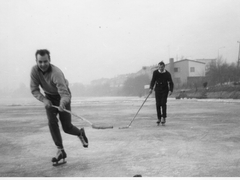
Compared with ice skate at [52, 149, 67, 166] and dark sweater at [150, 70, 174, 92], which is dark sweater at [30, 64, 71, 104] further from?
dark sweater at [150, 70, 174, 92]

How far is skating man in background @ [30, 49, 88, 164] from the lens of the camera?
3.01 meters

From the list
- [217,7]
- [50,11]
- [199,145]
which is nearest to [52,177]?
[199,145]

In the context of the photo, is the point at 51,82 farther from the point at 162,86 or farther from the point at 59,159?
the point at 162,86

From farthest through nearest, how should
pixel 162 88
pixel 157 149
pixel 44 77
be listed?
pixel 162 88 < pixel 157 149 < pixel 44 77

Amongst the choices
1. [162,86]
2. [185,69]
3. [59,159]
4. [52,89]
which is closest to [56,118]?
[52,89]

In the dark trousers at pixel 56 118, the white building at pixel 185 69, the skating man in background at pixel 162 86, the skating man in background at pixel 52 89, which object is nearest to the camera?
the skating man in background at pixel 52 89

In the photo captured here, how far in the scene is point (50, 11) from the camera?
14.8 ft

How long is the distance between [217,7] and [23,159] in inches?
161

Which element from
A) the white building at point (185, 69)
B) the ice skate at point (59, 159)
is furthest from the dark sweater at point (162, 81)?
the white building at point (185, 69)

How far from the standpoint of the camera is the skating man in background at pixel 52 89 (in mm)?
3008

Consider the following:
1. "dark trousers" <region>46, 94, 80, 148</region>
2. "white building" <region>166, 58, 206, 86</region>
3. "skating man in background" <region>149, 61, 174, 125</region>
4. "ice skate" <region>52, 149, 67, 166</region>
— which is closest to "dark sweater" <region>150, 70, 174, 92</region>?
"skating man in background" <region>149, 61, 174, 125</region>

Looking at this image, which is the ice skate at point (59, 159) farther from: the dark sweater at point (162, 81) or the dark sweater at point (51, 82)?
the dark sweater at point (162, 81)

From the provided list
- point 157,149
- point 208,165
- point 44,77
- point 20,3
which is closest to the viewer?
point 208,165

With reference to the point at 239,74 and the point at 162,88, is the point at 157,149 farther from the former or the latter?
the point at 239,74
